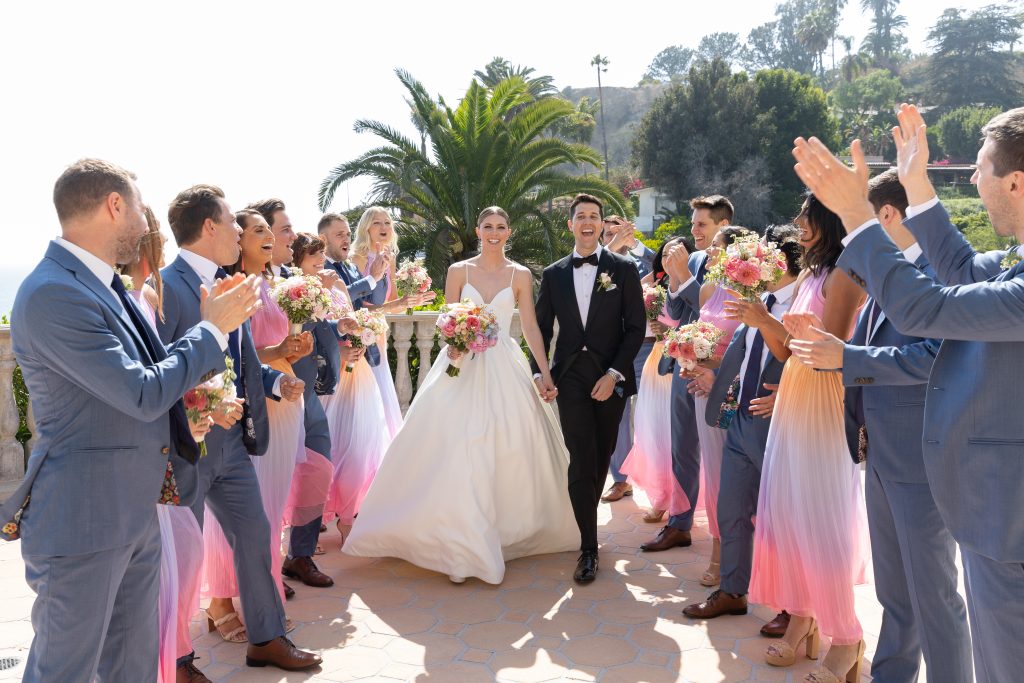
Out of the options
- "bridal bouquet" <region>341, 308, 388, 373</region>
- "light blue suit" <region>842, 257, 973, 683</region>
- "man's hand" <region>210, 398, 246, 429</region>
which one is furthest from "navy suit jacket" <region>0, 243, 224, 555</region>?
"bridal bouquet" <region>341, 308, 388, 373</region>

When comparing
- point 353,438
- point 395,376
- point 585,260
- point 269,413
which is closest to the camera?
point 269,413

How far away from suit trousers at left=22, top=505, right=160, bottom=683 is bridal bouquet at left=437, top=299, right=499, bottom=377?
9.88 ft

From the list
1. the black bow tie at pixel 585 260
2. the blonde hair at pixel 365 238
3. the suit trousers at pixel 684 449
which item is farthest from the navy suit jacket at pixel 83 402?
the blonde hair at pixel 365 238

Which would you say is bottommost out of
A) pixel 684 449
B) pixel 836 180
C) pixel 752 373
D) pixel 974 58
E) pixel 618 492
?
pixel 618 492

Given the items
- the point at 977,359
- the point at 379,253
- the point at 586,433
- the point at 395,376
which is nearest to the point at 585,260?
the point at 586,433

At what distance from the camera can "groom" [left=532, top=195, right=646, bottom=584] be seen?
5.79m

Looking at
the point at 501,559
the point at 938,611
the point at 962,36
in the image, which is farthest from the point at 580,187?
the point at 962,36

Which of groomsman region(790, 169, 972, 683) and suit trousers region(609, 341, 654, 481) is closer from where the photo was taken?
groomsman region(790, 169, 972, 683)

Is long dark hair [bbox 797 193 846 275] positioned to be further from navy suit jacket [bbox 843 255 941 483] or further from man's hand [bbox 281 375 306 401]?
man's hand [bbox 281 375 306 401]

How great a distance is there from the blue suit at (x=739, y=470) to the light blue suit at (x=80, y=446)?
305 centimetres

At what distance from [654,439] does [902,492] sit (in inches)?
143

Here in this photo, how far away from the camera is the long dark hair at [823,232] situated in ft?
13.3

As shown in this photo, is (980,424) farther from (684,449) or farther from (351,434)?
(351,434)

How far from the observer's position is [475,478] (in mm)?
5551
